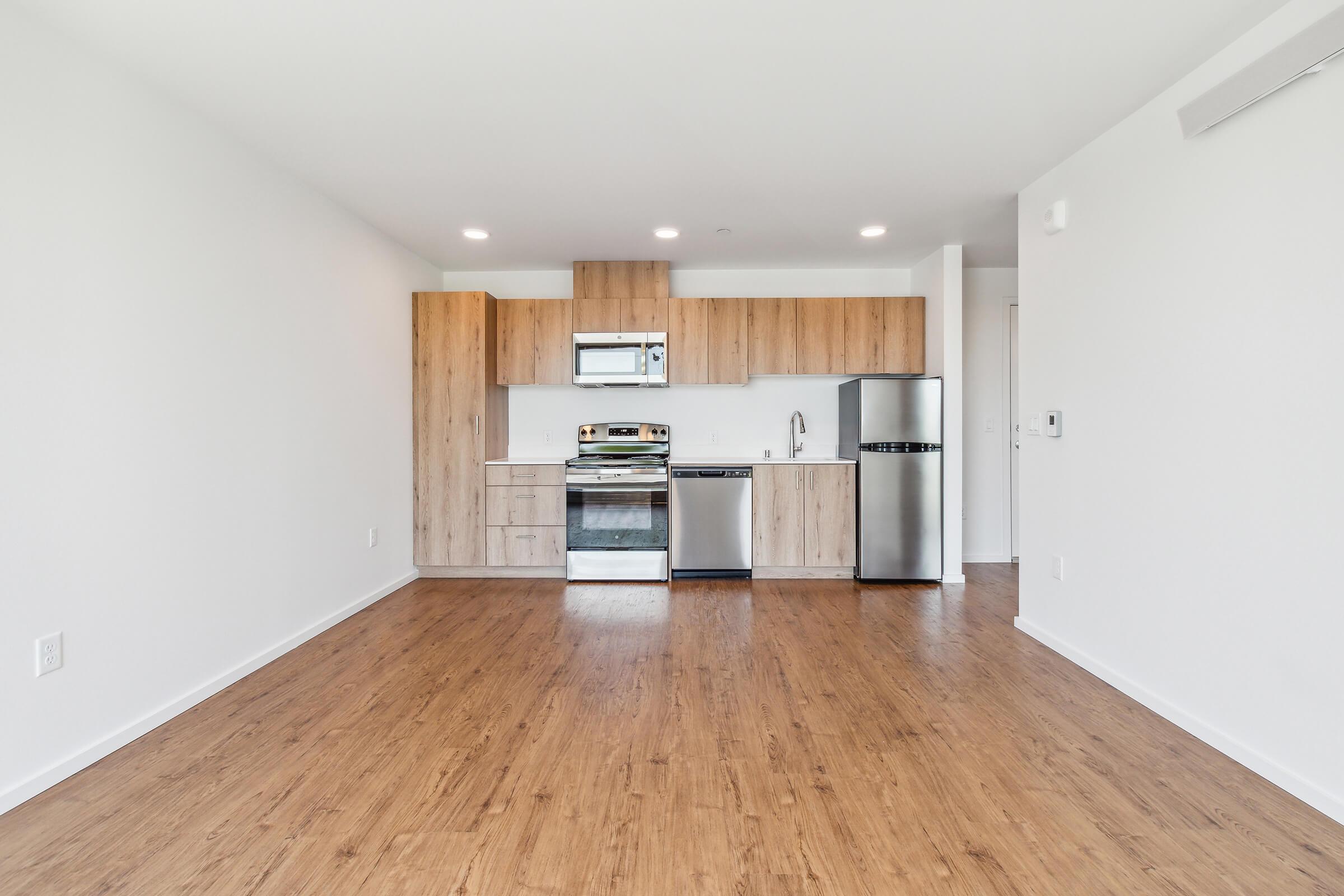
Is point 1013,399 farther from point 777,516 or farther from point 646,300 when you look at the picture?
point 646,300

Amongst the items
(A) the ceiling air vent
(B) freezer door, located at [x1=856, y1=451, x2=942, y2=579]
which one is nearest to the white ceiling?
(A) the ceiling air vent

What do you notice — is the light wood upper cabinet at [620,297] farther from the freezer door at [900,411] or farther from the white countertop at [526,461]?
the freezer door at [900,411]

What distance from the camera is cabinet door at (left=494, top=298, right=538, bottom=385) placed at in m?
4.65

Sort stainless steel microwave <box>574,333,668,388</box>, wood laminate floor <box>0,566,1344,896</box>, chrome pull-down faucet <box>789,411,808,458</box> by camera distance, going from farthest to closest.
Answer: chrome pull-down faucet <box>789,411,808,458</box> < stainless steel microwave <box>574,333,668,388</box> < wood laminate floor <box>0,566,1344,896</box>

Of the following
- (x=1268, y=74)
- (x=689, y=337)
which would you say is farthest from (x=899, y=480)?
(x=1268, y=74)

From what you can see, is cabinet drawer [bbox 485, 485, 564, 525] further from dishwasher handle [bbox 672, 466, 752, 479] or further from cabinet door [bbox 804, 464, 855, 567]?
cabinet door [bbox 804, 464, 855, 567]

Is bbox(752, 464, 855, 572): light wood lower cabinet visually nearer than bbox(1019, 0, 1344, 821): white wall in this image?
No

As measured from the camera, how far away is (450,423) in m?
4.45

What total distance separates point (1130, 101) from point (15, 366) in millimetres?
3933

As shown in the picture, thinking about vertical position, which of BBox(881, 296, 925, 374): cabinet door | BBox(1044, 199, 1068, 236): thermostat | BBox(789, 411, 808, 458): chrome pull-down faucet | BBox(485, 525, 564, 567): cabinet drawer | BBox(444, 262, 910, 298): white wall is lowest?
BBox(485, 525, 564, 567): cabinet drawer

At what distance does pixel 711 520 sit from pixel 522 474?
141cm

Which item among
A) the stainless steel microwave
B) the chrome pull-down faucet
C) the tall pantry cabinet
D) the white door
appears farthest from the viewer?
the white door

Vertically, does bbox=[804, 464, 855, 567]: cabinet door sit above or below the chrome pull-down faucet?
below

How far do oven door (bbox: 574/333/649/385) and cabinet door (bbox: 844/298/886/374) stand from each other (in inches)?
60.2
